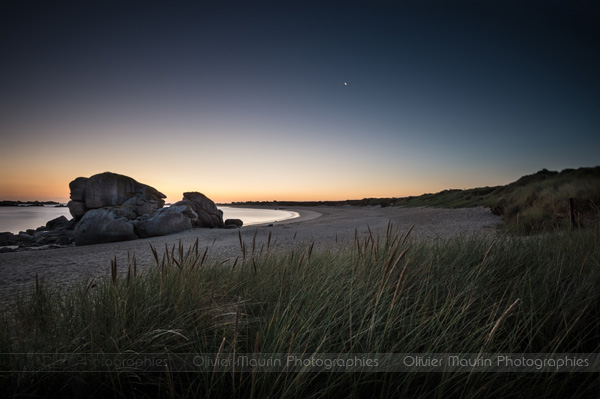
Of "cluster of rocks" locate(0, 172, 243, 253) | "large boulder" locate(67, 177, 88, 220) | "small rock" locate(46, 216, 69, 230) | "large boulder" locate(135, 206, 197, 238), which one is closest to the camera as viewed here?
"cluster of rocks" locate(0, 172, 243, 253)

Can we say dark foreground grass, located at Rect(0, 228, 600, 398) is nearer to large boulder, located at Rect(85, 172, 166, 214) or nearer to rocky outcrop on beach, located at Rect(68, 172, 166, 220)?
rocky outcrop on beach, located at Rect(68, 172, 166, 220)

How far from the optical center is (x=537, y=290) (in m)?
2.35

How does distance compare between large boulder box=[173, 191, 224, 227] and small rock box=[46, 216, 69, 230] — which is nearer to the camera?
large boulder box=[173, 191, 224, 227]

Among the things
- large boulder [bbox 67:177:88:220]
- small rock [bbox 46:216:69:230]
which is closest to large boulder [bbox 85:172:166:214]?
large boulder [bbox 67:177:88:220]

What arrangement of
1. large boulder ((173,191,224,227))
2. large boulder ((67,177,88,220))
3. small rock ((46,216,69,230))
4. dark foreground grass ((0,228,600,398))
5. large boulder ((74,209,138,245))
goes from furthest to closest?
1. large boulder ((67,177,88,220))
2. small rock ((46,216,69,230))
3. large boulder ((173,191,224,227))
4. large boulder ((74,209,138,245))
5. dark foreground grass ((0,228,600,398))

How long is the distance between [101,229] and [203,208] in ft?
29.7

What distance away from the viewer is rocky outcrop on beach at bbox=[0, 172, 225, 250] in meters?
15.4

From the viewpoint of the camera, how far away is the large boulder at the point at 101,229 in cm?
1500

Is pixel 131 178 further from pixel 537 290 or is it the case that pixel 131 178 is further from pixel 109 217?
pixel 537 290

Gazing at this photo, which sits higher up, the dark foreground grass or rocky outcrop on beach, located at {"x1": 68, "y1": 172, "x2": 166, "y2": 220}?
rocky outcrop on beach, located at {"x1": 68, "y1": 172, "x2": 166, "y2": 220}

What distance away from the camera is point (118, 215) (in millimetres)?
17859

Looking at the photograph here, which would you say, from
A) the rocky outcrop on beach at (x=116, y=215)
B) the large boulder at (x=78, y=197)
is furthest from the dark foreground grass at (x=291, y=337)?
the large boulder at (x=78, y=197)

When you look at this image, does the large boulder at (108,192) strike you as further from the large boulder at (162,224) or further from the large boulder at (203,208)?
the large boulder at (162,224)

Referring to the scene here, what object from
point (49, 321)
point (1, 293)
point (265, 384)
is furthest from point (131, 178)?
point (265, 384)
